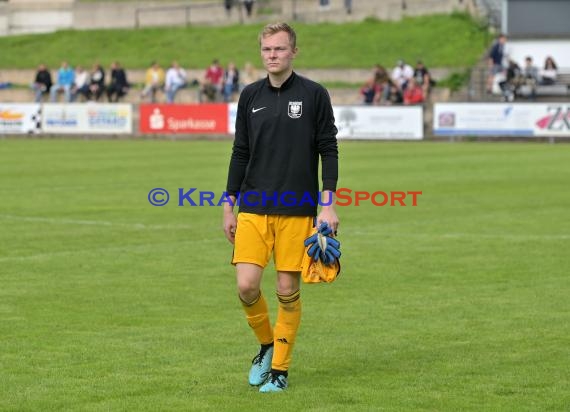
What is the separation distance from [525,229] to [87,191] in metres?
9.10

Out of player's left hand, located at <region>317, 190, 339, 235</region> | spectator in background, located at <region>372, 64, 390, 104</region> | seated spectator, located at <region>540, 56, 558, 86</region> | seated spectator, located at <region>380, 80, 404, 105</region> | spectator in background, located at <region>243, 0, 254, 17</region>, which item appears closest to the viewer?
player's left hand, located at <region>317, 190, 339, 235</region>

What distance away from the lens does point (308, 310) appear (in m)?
11.8

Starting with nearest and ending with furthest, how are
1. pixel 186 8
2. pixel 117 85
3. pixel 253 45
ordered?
pixel 117 85
pixel 253 45
pixel 186 8

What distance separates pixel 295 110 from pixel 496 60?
4000cm

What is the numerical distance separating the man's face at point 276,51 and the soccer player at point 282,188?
0.08 m

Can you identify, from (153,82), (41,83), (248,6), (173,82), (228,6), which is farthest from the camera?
(228,6)

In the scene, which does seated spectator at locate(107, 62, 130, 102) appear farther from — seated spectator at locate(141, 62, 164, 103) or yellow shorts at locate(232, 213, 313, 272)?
yellow shorts at locate(232, 213, 313, 272)

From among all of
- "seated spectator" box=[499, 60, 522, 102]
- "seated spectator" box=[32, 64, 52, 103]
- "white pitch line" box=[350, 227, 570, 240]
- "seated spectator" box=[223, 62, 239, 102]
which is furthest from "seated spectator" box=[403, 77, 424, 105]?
"white pitch line" box=[350, 227, 570, 240]

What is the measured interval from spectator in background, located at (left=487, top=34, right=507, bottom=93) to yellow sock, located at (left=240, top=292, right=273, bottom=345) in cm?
3908

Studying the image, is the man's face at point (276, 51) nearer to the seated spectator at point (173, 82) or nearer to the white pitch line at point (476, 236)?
the white pitch line at point (476, 236)

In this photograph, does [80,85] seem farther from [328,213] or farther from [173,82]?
[328,213]

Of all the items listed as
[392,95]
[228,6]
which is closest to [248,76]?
[392,95]

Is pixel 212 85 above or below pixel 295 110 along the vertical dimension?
below

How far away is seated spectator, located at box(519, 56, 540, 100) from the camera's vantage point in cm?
4428
